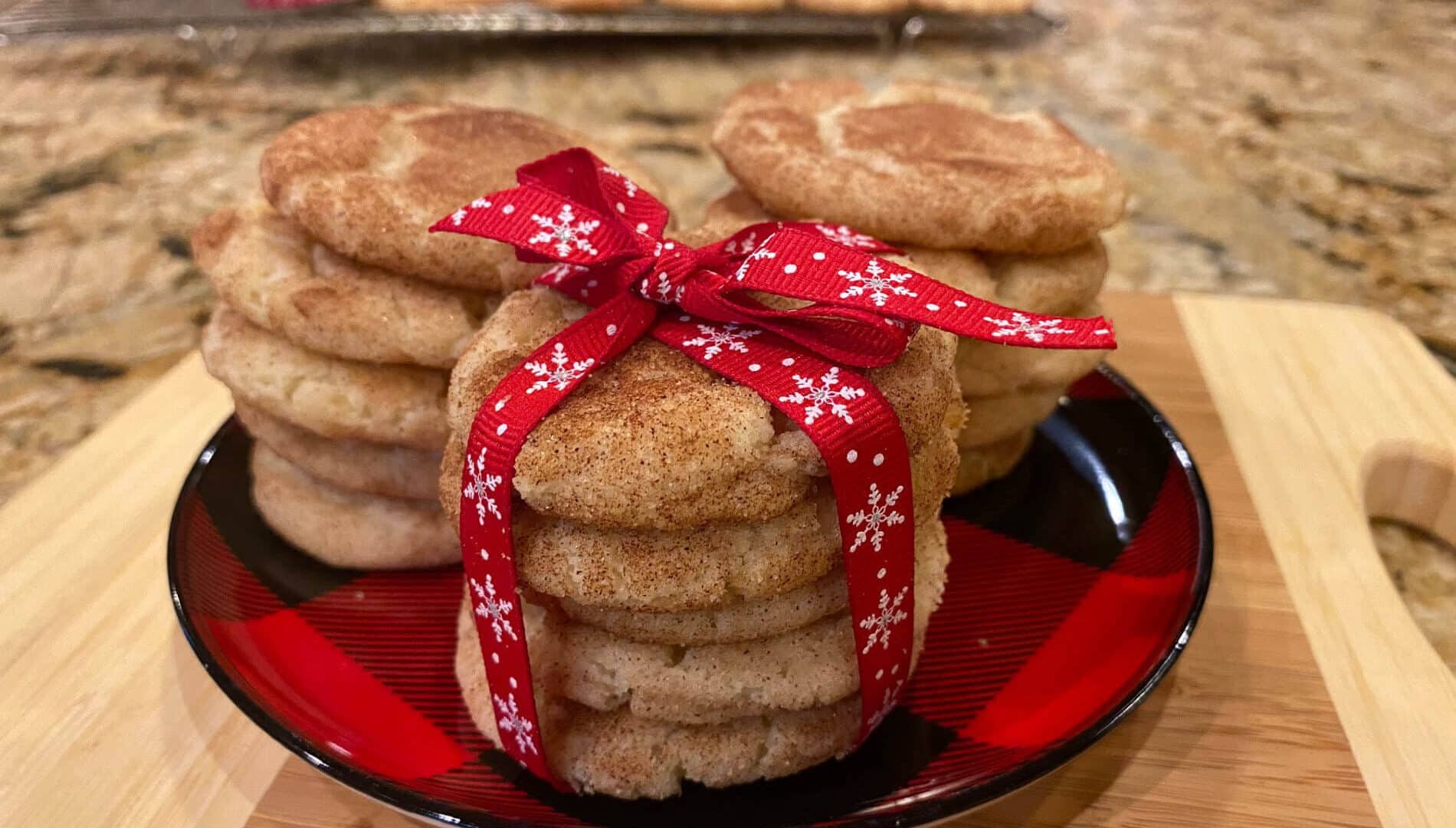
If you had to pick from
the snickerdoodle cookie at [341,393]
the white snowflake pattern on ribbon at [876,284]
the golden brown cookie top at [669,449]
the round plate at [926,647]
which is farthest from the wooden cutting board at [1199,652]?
the white snowflake pattern on ribbon at [876,284]

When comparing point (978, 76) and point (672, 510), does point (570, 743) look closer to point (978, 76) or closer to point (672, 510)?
point (672, 510)

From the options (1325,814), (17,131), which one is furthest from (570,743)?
(17,131)

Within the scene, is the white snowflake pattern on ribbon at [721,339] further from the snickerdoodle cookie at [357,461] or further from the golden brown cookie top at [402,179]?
the snickerdoodle cookie at [357,461]

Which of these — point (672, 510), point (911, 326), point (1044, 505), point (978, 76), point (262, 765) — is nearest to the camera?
point (672, 510)

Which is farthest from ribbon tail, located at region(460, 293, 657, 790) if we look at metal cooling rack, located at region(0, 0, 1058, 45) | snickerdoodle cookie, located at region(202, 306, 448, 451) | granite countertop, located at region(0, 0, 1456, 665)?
metal cooling rack, located at region(0, 0, 1058, 45)

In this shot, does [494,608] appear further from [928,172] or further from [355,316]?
[928,172]

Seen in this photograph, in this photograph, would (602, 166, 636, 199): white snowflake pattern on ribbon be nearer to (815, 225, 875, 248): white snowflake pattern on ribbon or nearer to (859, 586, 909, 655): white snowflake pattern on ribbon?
(815, 225, 875, 248): white snowflake pattern on ribbon
